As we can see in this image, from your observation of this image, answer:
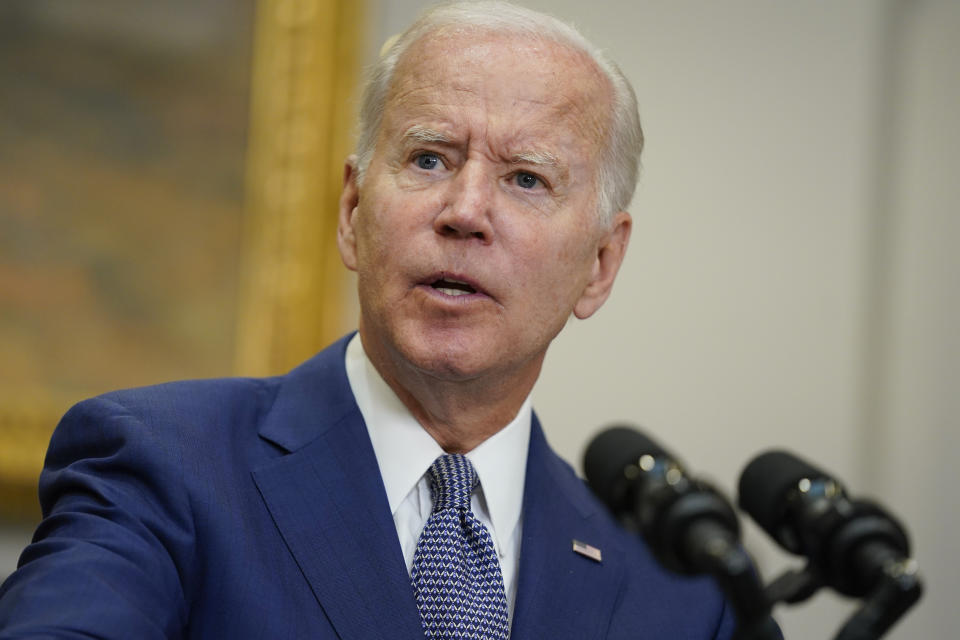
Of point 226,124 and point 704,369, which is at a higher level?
point 226,124

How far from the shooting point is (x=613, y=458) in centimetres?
124

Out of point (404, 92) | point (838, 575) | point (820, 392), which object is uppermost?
point (404, 92)

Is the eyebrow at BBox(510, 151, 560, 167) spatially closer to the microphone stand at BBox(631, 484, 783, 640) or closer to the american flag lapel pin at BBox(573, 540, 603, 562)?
the american flag lapel pin at BBox(573, 540, 603, 562)

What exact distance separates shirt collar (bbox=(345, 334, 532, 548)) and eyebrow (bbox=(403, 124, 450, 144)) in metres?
0.43

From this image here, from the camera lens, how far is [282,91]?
367 centimetres

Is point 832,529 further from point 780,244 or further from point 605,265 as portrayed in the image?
point 780,244

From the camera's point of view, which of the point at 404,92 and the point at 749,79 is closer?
the point at 404,92

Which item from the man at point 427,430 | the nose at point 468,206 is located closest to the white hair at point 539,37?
the man at point 427,430

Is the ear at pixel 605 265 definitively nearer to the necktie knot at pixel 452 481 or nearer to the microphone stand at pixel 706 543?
the necktie knot at pixel 452 481

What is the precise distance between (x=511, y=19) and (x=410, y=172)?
0.37m

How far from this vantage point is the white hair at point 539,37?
208cm

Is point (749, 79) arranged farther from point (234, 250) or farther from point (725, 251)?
point (234, 250)

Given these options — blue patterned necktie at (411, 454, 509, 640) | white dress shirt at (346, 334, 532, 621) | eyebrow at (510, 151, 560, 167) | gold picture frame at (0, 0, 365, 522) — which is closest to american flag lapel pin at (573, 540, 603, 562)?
white dress shirt at (346, 334, 532, 621)

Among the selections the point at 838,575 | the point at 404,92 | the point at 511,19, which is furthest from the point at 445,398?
the point at 838,575
